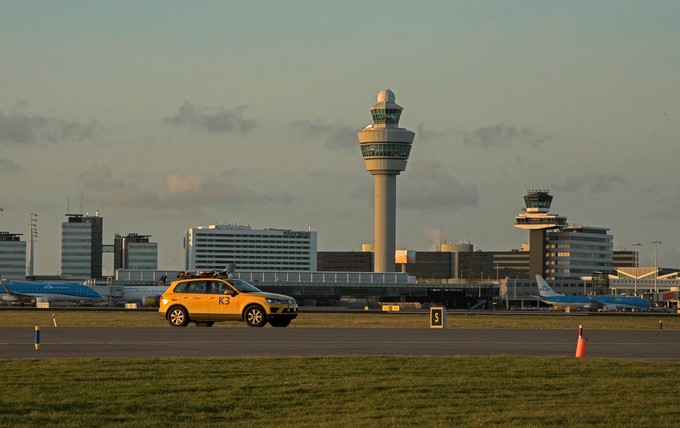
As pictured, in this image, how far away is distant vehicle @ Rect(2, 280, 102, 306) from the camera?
5531 inches

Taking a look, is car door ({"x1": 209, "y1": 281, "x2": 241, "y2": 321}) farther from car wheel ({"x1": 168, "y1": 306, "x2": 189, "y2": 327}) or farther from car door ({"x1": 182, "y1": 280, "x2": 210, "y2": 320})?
car wheel ({"x1": 168, "y1": 306, "x2": 189, "y2": 327})

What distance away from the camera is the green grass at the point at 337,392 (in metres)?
18.4

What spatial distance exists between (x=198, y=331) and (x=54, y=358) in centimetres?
1187

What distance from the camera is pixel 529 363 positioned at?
25938 mm

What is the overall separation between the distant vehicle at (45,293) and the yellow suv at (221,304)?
98.8 meters

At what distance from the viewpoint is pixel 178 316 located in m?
41.9

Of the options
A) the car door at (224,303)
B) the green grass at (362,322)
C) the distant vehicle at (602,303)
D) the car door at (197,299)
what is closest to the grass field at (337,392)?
the car door at (224,303)

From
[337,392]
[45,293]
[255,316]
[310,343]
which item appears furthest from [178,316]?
[45,293]

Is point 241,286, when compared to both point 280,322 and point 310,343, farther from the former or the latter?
point 310,343

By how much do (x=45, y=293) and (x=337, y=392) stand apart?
12613cm

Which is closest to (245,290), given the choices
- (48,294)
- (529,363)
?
(529,363)

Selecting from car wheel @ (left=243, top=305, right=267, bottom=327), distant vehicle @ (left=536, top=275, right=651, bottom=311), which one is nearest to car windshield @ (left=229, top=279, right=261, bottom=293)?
car wheel @ (left=243, top=305, right=267, bottom=327)

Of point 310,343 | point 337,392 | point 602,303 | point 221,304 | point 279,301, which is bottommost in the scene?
point 602,303

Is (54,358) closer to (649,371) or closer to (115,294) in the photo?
(649,371)
